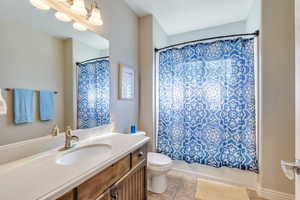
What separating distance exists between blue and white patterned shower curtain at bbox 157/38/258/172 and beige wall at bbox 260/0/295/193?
0.40 ft

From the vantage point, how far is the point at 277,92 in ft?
5.22

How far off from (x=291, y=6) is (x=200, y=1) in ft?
3.36

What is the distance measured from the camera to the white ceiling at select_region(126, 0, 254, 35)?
6.45ft

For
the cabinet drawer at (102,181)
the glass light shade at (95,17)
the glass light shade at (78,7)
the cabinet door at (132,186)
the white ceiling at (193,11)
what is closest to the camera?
the cabinet drawer at (102,181)

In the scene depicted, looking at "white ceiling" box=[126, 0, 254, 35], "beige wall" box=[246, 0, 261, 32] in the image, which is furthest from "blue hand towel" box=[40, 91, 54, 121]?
"beige wall" box=[246, 0, 261, 32]

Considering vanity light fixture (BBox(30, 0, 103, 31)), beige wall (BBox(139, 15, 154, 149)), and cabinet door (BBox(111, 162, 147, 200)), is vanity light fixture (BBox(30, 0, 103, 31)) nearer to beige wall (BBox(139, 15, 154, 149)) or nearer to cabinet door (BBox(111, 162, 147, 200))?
beige wall (BBox(139, 15, 154, 149))

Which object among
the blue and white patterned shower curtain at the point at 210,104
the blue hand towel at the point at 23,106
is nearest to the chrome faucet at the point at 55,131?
the blue hand towel at the point at 23,106

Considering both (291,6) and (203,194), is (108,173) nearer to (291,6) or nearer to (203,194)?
(203,194)

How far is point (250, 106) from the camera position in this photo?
1.73m

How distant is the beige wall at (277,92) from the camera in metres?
1.55

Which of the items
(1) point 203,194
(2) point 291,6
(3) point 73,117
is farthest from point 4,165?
(2) point 291,6

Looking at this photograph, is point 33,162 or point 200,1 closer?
point 33,162

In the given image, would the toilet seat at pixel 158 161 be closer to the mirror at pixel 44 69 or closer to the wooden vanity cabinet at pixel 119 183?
the wooden vanity cabinet at pixel 119 183

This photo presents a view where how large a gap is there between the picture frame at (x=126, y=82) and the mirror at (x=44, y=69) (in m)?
0.35
